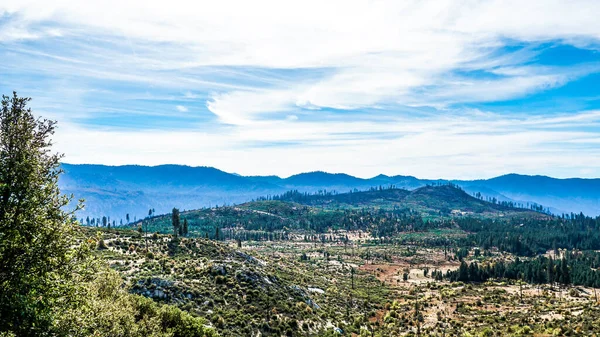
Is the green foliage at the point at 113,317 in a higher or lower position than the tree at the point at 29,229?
lower

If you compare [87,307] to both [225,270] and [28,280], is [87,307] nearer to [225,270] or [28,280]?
[28,280]

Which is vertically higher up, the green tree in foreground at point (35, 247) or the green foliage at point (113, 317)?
the green tree in foreground at point (35, 247)

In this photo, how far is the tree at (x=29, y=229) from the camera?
15.5 meters

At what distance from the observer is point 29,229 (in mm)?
16703

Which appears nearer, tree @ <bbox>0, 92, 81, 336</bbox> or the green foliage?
→ tree @ <bbox>0, 92, 81, 336</bbox>

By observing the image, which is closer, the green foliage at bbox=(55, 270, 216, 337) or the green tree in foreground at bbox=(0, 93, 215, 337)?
the green tree in foreground at bbox=(0, 93, 215, 337)

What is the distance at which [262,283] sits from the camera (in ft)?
257

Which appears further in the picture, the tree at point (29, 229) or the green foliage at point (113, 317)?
the green foliage at point (113, 317)

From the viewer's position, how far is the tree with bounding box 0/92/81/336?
15484 millimetres

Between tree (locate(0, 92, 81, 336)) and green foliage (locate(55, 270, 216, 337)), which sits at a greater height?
tree (locate(0, 92, 81, 336))

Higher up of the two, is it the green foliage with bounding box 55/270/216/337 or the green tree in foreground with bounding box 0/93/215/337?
the green tree in foreground with bounding box 0/93/215/337

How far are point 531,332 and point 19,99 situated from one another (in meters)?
79.9

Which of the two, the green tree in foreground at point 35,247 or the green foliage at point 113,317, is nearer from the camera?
the green tree in foreground at point 35,247

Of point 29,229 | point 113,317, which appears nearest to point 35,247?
point 29,229
